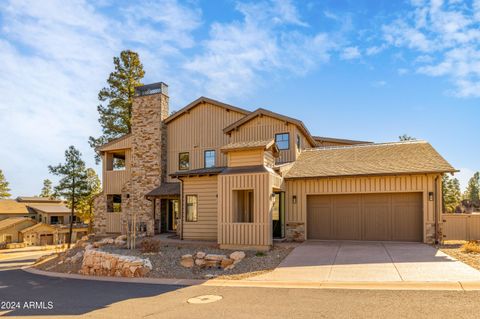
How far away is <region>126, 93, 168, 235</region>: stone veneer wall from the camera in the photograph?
73.2 feet

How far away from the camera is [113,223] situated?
918 inches

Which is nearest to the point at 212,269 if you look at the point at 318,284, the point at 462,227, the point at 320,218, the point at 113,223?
the point at 318,284

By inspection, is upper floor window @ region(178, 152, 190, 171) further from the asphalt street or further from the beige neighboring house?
the beige neighboring house

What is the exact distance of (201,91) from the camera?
2250cm

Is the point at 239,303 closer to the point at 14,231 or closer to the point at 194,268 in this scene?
the point at 194,268

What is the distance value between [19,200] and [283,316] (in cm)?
5600

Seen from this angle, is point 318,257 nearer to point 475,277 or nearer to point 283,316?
point 475,277

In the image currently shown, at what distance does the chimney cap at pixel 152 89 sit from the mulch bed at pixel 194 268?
11.4 meters

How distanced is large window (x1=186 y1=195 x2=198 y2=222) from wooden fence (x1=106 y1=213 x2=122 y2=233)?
26.7 ft

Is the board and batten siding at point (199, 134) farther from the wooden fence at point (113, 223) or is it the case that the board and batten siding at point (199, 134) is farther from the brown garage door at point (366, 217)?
A: the brown garage door at point (366, 217)

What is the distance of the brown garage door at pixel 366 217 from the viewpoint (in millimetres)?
14797

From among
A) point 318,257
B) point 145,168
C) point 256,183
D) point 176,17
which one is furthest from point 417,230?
point 145,168

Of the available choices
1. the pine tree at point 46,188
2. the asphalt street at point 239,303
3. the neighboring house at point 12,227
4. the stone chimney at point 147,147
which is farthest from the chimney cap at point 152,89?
the pine tree at point 46,188

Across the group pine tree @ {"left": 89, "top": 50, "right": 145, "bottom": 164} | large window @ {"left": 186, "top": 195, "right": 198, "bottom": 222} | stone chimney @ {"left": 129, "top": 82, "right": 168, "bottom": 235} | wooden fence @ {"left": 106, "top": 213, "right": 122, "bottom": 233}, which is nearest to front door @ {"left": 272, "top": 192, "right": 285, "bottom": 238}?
large window @ {"left": 186, "top": 195, "right": 198, "bottom": 222}
